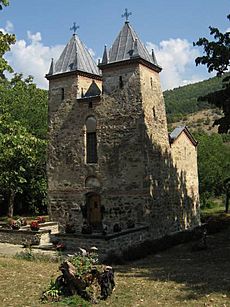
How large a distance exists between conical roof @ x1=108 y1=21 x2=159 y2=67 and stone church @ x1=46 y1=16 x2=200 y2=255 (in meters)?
0.06

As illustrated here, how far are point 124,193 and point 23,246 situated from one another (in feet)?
19.5

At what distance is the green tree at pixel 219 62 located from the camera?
14.5 metres

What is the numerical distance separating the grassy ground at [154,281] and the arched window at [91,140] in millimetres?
7669

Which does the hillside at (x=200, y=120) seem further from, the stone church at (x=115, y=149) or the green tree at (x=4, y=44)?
the green tree at (x=4, y=44)

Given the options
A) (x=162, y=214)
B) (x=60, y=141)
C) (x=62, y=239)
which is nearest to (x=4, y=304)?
(x=62, y=239)

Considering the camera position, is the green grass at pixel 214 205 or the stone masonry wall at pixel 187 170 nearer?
the stone masonry wall at pixel 187 170

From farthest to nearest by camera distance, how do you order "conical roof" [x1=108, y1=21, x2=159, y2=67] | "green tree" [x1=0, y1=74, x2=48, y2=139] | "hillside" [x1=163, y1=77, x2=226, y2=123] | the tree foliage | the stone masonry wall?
"hillside" [x1=163, y1=77, x2=226, y2=123] < the tree foliage < "green tree" [x1=0, y1=74, x2=48, y2=139] < the stone masonry wall < "conical roof" [x1=108, y1=21, x2=159, y2=67]

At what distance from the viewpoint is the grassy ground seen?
8930mm

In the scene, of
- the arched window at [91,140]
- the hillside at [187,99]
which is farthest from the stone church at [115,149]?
the hillside at [187,99]

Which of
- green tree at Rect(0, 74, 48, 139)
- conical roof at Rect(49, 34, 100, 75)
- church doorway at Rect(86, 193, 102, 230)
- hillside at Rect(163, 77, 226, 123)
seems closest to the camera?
church doorway at Rect(86, 193, 102, 230)

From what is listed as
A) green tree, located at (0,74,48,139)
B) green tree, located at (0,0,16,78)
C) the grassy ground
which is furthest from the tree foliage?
green tree, located at (0,0,16,78)

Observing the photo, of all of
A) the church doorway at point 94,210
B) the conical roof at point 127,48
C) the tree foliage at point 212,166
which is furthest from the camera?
the tree foliage at point 212,166

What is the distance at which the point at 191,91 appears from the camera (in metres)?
119

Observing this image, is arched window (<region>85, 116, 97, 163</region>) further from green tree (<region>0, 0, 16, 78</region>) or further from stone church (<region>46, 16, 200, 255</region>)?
green tree (<region>0, 0, 16, 78</region>)
